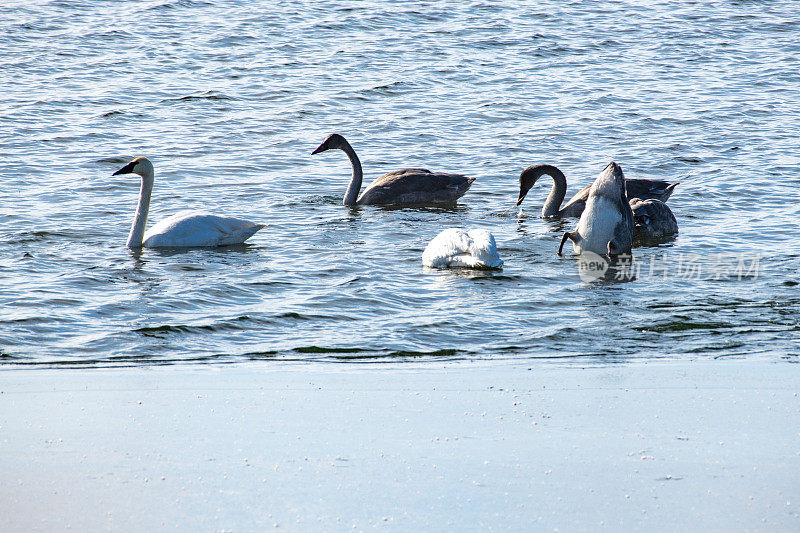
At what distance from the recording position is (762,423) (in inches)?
233

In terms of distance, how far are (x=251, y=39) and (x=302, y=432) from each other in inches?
884

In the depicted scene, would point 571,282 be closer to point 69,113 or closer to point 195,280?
point 195,280

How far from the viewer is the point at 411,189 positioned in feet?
47.7

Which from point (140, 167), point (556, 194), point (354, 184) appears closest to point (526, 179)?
point (556, 194)

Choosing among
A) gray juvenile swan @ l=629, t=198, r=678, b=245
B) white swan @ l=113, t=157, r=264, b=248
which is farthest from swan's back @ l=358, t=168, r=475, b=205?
white swan @ l=113, t=157, r=264, b=248

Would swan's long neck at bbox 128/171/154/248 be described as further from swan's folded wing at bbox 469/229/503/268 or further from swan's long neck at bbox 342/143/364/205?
swan's folded wing at bbox 469/229/503/268

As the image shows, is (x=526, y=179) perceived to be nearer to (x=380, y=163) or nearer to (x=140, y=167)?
(x=380, y=163)

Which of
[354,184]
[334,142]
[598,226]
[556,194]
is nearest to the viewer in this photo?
[598,226]

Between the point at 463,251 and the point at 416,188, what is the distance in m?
4.29

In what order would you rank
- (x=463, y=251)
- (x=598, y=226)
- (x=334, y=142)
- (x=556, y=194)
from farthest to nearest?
(x=334, y=142), (x=556, y=194), (x=598, y=226), (x=463, y=251)

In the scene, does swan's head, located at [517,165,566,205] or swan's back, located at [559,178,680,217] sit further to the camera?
swan's head, located at [517,165,566,205]

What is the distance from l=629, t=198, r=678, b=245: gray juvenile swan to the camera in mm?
12180

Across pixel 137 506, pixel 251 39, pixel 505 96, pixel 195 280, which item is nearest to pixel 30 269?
pixel 195 280

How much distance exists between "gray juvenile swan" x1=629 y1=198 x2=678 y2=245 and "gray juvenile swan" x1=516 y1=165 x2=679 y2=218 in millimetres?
1224
